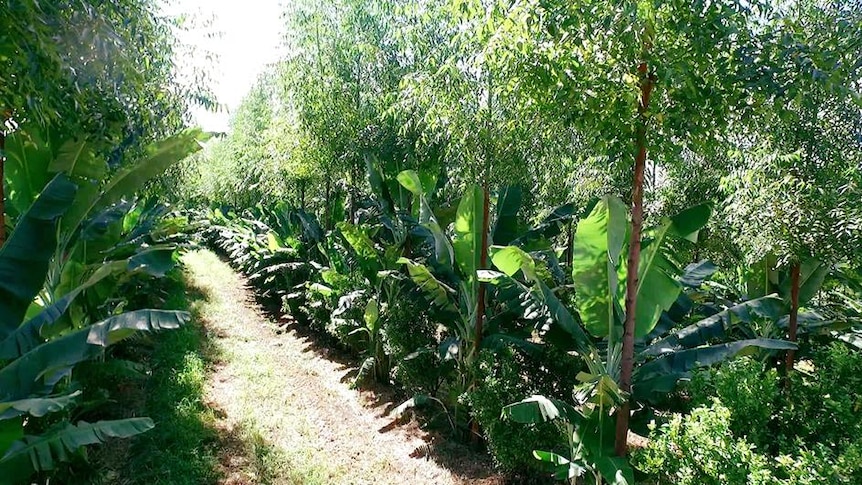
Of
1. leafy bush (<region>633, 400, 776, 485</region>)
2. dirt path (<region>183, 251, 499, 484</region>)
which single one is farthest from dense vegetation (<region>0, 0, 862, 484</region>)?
dirt path (<region>183, 251, 499, 484</region>)

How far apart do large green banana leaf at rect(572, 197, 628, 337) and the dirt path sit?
8.59 feet

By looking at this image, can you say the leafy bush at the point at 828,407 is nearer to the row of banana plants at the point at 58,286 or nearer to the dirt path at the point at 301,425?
the dirt path at the point at 301,425

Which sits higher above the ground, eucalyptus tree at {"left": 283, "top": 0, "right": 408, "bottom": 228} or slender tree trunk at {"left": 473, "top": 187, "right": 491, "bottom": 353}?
eucalyptus tree at {"left": 283, "top": 0, "right": 408, "bottom": 228}

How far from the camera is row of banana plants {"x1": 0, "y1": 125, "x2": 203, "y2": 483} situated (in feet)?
12.3

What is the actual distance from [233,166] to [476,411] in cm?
2321

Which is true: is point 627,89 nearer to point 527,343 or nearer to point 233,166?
point 527,343

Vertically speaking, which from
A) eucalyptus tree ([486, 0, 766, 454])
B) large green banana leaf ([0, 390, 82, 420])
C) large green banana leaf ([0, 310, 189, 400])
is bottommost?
large green banana leaf ([0, 390, 82, 420])

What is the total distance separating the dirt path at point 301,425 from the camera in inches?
247

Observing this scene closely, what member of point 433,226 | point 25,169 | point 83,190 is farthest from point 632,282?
point 25,169

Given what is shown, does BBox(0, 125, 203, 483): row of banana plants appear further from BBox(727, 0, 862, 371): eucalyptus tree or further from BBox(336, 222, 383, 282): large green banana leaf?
BBox(727, 0, 862, 371): eucalyptus tree

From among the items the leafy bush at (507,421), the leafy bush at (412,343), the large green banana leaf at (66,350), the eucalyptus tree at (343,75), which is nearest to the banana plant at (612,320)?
the leafy bush at (507,421)

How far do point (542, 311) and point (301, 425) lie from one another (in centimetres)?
417

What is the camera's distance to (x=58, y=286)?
6141 millimetres

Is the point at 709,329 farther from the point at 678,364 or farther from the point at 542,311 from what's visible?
the point at 542,311
